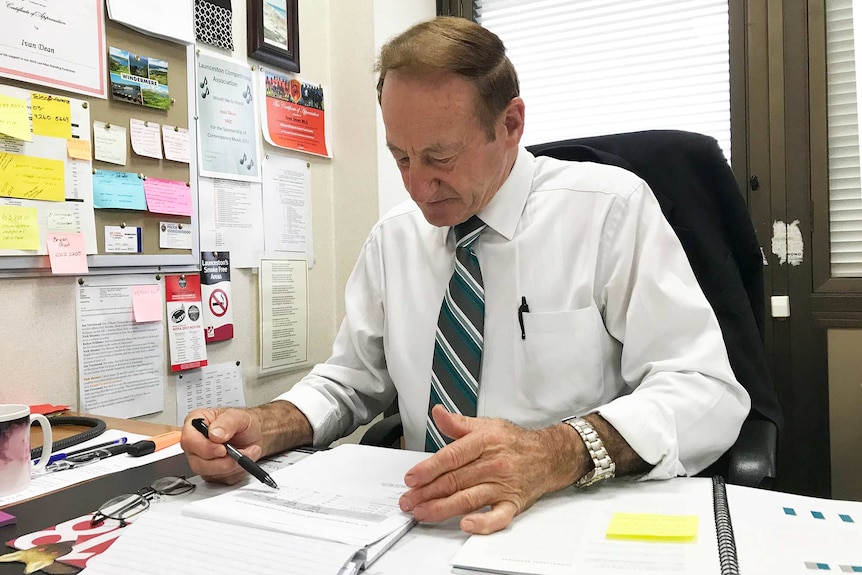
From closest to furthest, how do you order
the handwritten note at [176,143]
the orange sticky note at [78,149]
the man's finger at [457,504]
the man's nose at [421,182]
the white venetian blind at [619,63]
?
the man's finger at [457,504], the man's nose at [421,182], the orange sticky note at [78,149], the handwritten note at [176,143], the white venetian blind at [619,63]

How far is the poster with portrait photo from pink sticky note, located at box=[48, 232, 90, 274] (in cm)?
32

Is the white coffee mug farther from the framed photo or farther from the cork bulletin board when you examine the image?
the framed photo

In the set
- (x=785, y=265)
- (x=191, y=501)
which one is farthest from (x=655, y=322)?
(x=785, y=265)

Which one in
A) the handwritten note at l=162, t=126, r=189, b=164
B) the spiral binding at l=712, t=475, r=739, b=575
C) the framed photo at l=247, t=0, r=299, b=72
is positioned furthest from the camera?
the framed photo at l=247, t=0, r=299, b=72

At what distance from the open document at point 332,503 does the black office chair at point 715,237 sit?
1.14 ft

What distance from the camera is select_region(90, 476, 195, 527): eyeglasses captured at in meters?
0.72

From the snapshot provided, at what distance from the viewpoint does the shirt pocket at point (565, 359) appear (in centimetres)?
104

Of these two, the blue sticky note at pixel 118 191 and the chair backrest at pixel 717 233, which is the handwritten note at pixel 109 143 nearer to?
the blue sticky note at pixel 118 191

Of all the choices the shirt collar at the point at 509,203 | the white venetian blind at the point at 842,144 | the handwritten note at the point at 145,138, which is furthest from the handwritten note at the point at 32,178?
the white venetian blind at the point at 842,144

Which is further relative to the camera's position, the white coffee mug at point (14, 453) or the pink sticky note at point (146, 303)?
the pink sticky note at point (146, 303)

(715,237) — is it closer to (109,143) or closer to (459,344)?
(459,344)

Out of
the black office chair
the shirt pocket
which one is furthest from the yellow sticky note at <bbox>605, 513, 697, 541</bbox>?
the black office chair

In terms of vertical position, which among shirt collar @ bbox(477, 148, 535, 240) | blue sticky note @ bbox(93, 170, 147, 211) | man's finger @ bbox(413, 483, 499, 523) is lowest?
man's finger @ bbox(413, 483, 499, 523)

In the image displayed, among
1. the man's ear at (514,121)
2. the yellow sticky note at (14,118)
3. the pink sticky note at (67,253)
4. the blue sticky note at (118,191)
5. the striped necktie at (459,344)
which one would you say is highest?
the yellow sticky note at (14,118)
